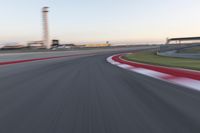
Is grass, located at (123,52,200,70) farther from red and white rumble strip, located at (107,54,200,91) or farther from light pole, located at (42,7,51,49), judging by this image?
light pole, located at (42,7,51,49)

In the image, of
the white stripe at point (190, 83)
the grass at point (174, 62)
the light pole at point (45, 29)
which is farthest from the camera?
the light pole at point (45, 29)

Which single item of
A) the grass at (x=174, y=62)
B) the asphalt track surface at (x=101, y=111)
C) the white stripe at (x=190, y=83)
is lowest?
the grass at (x=174, y=62)

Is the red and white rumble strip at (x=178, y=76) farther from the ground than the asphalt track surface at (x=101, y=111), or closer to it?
closer to it

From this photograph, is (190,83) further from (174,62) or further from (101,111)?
(174,62)

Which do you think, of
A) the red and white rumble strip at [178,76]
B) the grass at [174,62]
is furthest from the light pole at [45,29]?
the red and white rumble strip at [178,76]

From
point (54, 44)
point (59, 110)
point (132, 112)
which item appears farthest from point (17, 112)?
point (54, 44)

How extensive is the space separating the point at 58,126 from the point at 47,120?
40 cm

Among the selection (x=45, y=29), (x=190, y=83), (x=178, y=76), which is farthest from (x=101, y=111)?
(x=45, y=29)

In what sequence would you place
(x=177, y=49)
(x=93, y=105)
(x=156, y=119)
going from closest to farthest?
(x=156, y=119) → (x=93, y=105) → (x=177, y=49)

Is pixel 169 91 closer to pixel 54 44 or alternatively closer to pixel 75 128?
pixel 75 128

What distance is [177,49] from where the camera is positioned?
1684 inches

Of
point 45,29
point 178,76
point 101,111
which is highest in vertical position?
point 45,29

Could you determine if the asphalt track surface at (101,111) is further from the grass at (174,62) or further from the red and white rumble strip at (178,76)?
the grass at (174,62)

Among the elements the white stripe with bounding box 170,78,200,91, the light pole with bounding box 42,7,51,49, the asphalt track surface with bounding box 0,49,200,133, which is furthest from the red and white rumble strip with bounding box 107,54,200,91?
the light pole with bounding box 42,7,51,49
